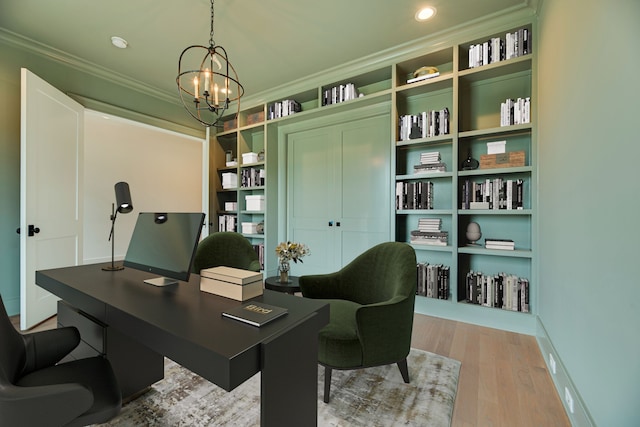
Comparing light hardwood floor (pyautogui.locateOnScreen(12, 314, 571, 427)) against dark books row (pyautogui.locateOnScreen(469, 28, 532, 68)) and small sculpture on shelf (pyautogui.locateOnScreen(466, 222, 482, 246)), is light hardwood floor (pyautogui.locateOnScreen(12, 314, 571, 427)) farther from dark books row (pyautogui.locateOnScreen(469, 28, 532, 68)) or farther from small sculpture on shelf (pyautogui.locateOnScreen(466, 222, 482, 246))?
dark books row (pyautogui.locateOnScreen(469, 28, 532, 68))

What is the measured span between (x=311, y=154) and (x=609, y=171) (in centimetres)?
324

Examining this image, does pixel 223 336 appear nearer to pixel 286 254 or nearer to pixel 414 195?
pixel 286 254

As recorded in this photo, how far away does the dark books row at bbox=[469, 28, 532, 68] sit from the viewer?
2.44 m

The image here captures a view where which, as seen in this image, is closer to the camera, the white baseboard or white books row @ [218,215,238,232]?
the white baseboard

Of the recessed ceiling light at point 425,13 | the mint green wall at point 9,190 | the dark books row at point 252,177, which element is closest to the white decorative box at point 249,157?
the dark books row at point 252,177

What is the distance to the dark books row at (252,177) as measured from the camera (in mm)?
4262

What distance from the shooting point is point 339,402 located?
155cm

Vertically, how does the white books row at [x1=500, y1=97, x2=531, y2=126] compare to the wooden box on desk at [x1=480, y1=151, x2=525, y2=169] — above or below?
above

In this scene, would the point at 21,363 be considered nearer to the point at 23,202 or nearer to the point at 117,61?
the point at 23,202

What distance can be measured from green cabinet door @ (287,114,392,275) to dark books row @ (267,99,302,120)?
344 millimetres

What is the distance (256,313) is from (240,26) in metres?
2.73

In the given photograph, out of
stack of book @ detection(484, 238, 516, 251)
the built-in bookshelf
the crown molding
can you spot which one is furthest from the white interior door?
stack of book @ detection(484, 238, 516, 251)

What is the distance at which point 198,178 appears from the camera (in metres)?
6.47

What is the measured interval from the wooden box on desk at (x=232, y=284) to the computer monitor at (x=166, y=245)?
94mm
